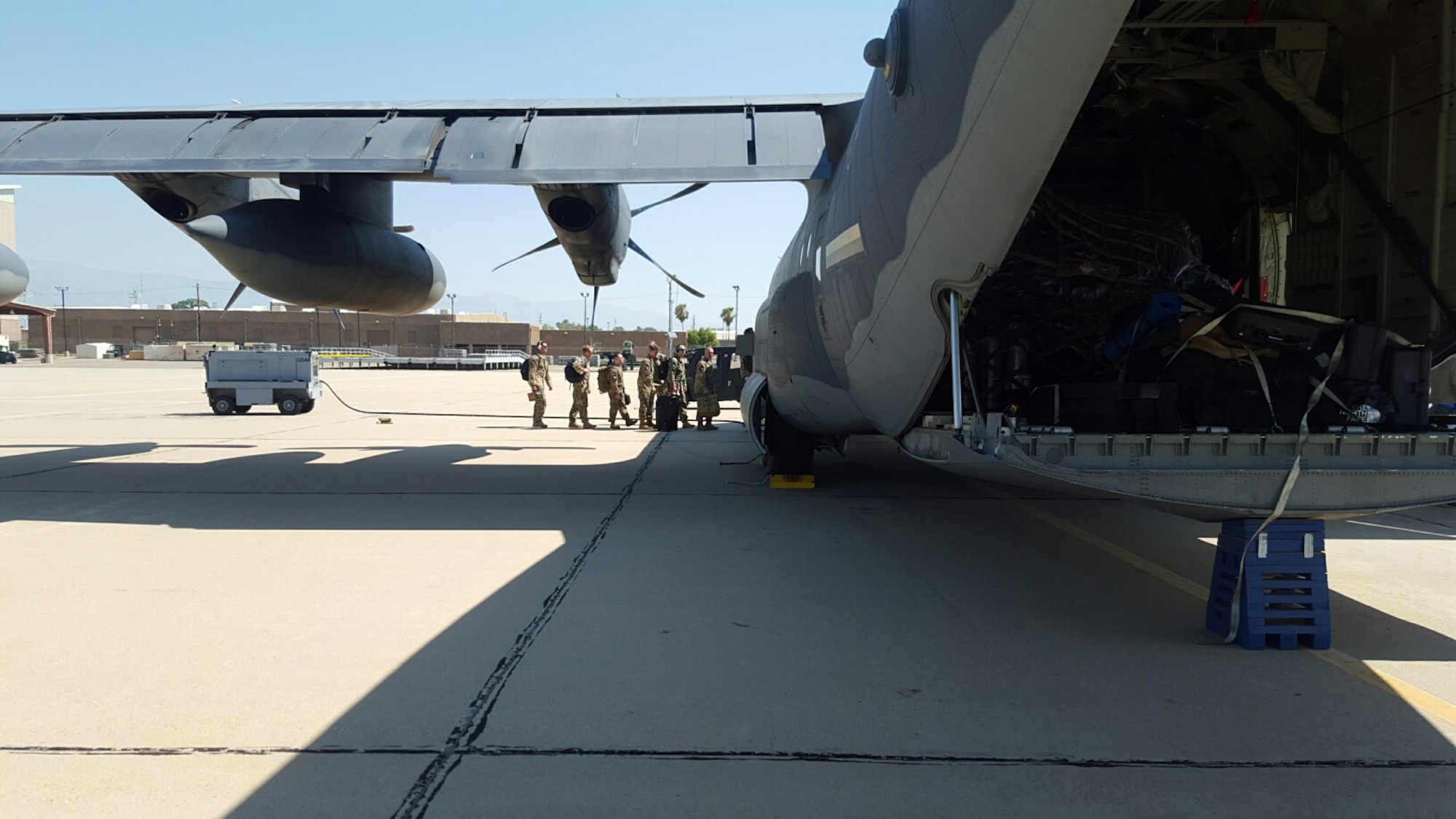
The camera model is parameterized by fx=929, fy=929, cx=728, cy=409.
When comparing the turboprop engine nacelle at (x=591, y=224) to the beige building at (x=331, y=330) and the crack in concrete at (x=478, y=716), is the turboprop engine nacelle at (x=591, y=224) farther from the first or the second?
the beige building at (x=331, y=330)

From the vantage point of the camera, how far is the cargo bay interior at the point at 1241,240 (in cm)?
501

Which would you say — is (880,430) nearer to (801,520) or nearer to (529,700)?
(801,520)

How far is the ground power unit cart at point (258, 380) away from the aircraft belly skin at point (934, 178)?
16467 millimetres

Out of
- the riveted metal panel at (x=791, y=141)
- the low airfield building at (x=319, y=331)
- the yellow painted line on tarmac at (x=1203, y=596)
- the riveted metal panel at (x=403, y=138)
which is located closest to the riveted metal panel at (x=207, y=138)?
the riveted metal panel at (x=403, y=138)

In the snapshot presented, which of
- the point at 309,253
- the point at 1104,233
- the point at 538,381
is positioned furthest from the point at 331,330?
the point at 1104,233

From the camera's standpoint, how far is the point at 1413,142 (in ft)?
16.8

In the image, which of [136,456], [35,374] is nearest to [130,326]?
[35,374]

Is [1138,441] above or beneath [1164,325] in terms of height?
beneath

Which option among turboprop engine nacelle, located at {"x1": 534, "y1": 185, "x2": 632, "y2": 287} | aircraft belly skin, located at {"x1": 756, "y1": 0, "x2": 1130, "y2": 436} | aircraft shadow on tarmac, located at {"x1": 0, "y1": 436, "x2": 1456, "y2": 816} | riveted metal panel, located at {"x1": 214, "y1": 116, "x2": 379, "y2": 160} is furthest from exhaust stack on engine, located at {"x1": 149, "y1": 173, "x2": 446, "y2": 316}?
aircraft belly skin, located at {"x1": 756, "y1": 0, "x2": 1130, "y2": 436}

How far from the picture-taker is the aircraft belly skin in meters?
3.65

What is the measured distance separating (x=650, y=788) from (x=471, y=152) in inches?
273

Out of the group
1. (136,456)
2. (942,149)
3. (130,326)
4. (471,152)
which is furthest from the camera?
(130,326)

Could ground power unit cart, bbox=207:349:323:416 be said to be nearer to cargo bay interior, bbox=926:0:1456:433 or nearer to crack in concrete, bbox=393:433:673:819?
crack in concrete, bbox=393:433:673:819

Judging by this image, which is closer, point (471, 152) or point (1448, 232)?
point (1448, 232)
